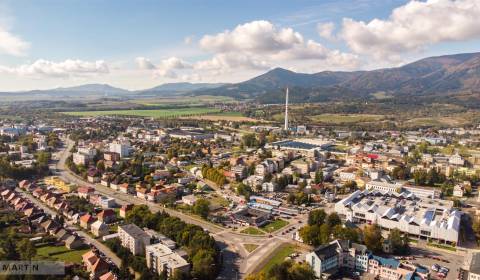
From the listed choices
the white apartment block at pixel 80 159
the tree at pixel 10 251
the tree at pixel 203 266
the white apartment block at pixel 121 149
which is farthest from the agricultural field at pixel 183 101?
the tree at pixel 203 266

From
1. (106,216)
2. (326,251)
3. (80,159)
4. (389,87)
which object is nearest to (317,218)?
(326,251)

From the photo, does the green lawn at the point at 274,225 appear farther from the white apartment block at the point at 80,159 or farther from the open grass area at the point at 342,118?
the open grass area at the point at 342,118

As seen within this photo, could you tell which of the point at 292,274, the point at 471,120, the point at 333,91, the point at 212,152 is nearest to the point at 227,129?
the point at 212,152

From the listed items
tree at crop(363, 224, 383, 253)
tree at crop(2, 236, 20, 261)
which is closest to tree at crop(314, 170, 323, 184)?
tree at crop(363, 224, 383, 253)

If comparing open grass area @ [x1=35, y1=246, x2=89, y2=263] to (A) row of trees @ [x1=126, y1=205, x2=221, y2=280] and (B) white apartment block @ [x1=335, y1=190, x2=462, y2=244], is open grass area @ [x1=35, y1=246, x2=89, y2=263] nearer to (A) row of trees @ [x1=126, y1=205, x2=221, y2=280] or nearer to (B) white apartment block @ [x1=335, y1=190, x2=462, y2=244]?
(A) row of trees @ [x1=126, y1=205, x2=221, y2=280]

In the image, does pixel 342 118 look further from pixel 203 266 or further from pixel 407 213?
pixel 203 266

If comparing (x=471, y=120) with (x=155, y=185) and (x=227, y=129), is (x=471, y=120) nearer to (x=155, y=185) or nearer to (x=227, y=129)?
(x=227, y=129)
